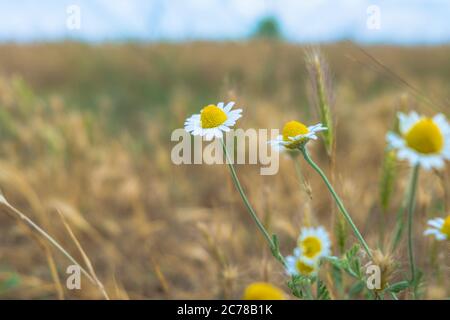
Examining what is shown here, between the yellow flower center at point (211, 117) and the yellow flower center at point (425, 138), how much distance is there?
0.21 meters

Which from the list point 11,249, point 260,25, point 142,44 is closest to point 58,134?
point 11,249

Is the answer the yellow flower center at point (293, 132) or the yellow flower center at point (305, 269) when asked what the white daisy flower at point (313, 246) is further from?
the yellow flower center at point (293, 132)

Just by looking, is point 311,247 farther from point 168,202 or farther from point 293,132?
point 168,202

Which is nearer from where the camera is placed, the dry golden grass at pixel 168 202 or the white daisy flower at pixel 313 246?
the white daisy flower at pixel 313 246

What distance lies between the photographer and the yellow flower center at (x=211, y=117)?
0.56 m

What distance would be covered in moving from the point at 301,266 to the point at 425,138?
8.5 inches

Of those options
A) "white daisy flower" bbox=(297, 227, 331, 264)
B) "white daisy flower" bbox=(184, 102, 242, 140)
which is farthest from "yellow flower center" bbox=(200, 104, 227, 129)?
"white daisy flower" bbox=(297, 227, 331, 264)

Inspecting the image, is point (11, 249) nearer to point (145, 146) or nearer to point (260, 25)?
point (145, 146)

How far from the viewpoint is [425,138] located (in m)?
0.44

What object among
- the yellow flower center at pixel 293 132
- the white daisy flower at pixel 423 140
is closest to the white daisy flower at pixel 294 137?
the yellow flower center at pixel 293 132

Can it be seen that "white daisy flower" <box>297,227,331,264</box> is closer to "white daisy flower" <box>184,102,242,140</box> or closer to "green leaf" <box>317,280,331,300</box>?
"green leaf" <box>317,280,331,300</box>

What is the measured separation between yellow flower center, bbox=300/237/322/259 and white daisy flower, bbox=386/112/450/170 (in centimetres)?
18

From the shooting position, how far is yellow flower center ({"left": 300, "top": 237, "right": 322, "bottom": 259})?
567 mm

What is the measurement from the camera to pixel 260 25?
1709 cm
